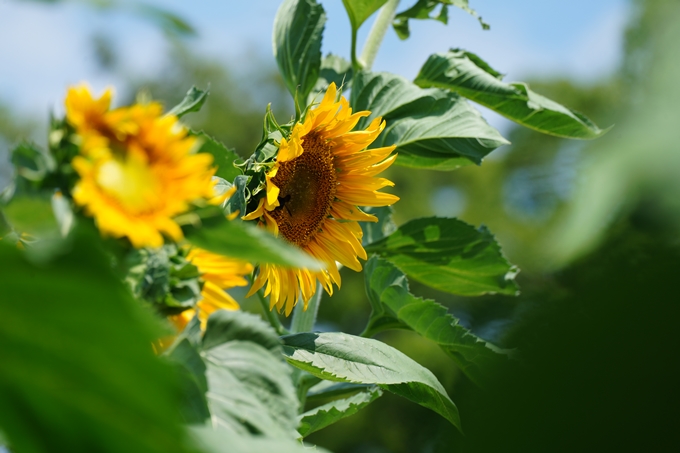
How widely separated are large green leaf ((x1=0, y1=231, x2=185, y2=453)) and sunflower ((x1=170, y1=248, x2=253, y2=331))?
193 mm

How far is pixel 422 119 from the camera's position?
836mm

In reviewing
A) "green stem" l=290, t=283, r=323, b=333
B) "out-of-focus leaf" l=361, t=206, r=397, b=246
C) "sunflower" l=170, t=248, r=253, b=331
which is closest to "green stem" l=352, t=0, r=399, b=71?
"out-of-focus leaf" l=361, t=206, r=397, b=246

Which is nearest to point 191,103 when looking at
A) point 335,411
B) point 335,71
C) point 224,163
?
point 224,163

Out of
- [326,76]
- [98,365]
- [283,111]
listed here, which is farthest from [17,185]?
[283,111]

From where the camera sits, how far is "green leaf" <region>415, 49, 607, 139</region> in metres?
0.87

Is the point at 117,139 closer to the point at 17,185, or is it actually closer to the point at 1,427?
the point at 17,185

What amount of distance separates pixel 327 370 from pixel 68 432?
13.6 inches

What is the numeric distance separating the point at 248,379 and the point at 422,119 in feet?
1.77

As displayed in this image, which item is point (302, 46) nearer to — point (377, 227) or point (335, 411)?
point (377, 227)

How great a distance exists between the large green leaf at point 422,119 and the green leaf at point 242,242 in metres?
0.53

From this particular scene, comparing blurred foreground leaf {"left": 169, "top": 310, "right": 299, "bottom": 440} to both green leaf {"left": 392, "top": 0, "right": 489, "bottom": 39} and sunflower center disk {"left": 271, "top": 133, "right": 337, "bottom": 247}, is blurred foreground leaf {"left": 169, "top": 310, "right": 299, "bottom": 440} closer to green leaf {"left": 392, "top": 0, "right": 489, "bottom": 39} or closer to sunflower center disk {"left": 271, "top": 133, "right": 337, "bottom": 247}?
sunflower center disk {"left": 271, "top": 133, "right": 337, "bottom": 247}

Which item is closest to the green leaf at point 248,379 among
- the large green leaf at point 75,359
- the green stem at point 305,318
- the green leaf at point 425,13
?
the large green leaf at point 75,359

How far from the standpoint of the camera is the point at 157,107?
0.34 metres

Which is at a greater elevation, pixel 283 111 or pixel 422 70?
pixel 422 70
